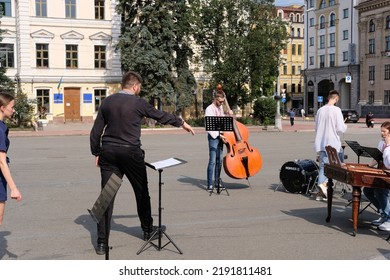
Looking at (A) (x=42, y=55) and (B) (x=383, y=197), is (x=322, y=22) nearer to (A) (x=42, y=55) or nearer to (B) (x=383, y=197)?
(A) (x=42, y=55)

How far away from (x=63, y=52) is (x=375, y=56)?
4247cm

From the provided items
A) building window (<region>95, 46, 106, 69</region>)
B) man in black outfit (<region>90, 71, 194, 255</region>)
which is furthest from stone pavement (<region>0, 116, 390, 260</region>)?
building window (<region>95, 46, 106, 69</region>)

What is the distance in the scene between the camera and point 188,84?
4428cm

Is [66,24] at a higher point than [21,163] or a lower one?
higher

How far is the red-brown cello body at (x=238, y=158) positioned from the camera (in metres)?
10.2

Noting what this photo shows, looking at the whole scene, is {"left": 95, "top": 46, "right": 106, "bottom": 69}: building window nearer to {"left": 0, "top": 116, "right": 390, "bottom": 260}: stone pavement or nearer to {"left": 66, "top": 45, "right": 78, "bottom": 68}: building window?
{"left": 66, "top": 45, "right": 78, "bottom": 68}: building window

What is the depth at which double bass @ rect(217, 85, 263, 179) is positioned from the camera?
403 inches

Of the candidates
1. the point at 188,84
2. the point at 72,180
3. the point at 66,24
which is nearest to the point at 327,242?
the point at 72,180

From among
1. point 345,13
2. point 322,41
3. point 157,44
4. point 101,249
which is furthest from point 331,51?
point 101,249

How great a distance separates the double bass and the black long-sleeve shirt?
13.4 ft

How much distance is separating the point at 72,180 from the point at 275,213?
230 inches

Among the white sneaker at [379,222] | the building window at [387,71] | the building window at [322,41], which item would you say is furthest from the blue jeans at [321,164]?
the building window at [322,41]

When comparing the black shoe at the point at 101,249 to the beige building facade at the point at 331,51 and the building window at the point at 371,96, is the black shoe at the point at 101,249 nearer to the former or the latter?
the beige building facade at the point at 331,51
